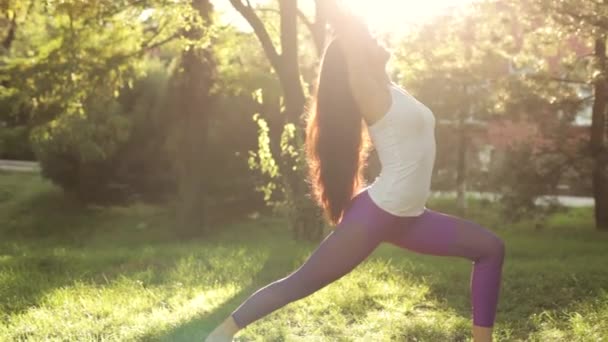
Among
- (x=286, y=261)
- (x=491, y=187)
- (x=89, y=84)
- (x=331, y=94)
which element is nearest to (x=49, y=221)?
(x=89, y=84)

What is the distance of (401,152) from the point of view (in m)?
3.58

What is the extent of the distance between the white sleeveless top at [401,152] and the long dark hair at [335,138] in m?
0.16

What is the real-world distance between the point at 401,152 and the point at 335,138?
1.18 feet

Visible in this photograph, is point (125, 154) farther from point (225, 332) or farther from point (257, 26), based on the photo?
point (225, 332)

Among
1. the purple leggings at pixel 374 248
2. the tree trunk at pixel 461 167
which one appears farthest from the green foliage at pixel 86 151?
the purple leggings at pixel 374 248

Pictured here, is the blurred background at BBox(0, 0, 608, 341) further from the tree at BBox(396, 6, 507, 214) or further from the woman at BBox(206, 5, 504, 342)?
the woman at BBox(206, 5, 504, 342)

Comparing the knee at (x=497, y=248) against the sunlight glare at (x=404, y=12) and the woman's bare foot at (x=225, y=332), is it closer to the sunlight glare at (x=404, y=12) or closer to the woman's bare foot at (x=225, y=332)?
the woman's bare foot at (x=225, y=332)

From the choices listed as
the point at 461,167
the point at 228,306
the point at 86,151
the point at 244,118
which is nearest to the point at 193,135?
the point at 244,118

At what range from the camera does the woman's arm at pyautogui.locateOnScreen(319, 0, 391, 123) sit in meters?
3.57

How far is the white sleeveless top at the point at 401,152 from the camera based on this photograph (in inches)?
141

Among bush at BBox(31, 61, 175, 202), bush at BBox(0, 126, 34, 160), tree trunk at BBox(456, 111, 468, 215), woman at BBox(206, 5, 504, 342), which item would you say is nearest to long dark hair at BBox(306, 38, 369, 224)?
woman at BBox(206, 5, 504, 342)

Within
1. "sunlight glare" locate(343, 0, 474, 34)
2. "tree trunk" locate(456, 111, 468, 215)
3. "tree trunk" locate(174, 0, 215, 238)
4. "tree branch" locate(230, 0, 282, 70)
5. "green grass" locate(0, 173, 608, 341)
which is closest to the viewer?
"green grass" locate(0, 173, 608, 341)

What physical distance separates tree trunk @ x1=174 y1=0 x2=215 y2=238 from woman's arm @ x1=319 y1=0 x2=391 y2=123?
43.1ft

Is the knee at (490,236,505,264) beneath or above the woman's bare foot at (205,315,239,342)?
above
